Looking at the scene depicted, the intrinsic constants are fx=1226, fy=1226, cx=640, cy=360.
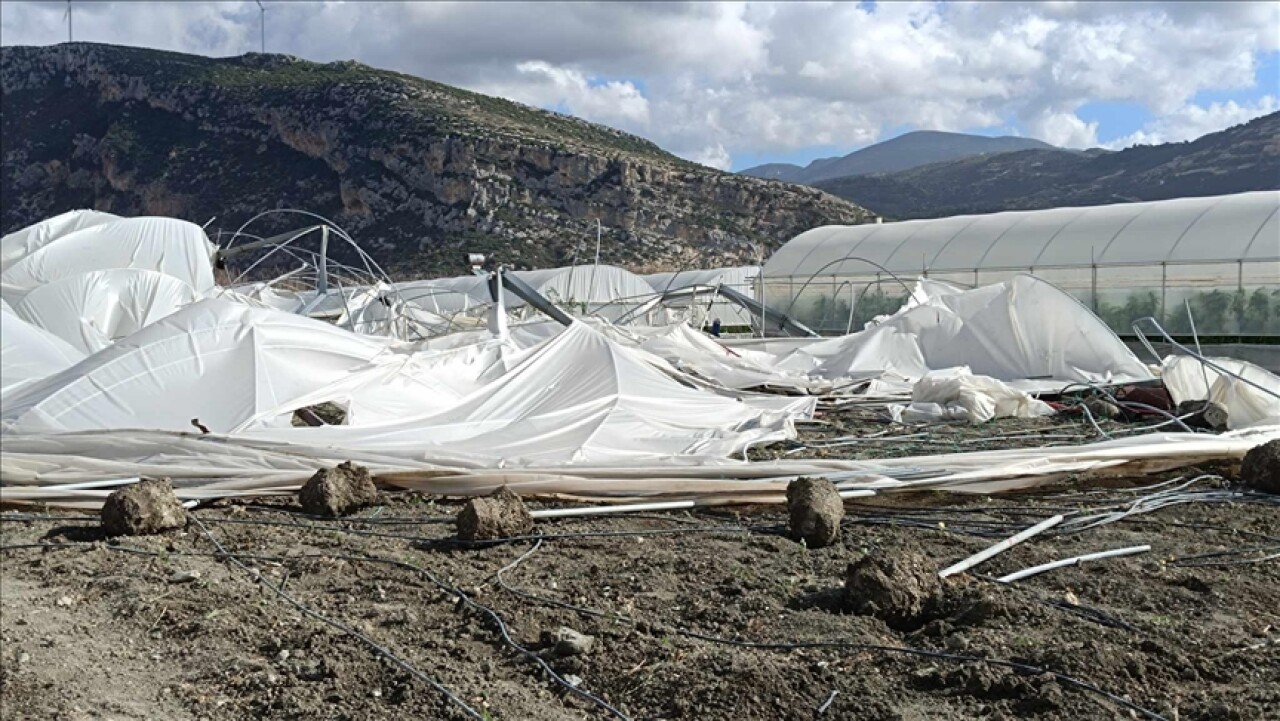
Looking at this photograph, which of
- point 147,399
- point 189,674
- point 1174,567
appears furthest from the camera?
point 147,399

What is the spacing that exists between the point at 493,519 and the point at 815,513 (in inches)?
74.6

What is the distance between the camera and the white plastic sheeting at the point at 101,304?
14609mm

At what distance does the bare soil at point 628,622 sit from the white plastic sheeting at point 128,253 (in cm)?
1208

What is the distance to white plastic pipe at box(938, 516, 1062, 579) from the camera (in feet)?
21.0

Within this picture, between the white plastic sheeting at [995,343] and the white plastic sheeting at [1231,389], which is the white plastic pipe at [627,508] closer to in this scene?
the white plastic sheeting at [1231,389]

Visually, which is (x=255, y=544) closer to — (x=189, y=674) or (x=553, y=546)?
(x=553, y=546)

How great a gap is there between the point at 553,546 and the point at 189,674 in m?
2.68

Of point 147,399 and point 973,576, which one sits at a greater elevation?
point 147,399

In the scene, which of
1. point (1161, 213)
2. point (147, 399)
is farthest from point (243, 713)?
point (1161, 213)

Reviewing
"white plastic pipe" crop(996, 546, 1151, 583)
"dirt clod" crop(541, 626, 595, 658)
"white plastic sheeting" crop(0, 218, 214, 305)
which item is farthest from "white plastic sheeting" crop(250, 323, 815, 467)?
"white plastic sheeting" crop(0, 218, 214, 305)

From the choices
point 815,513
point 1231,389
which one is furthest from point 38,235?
point 1231,389

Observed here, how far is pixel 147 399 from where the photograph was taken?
10.1m

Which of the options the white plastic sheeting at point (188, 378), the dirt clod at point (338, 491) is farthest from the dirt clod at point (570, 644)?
the white plastic sheeting at point (188, 378)

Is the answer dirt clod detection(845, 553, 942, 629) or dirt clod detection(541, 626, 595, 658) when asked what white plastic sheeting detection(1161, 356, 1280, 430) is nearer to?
dirt clod detection(845, 553, 942, 629)
